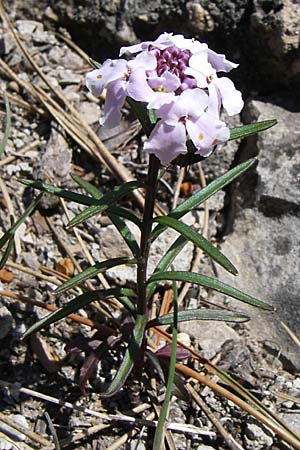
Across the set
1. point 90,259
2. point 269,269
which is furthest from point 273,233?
point 90,259

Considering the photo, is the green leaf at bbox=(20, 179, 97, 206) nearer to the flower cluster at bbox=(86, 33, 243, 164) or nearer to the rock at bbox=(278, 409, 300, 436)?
the flower cluster at bbox=(86, 33, 243, 164)

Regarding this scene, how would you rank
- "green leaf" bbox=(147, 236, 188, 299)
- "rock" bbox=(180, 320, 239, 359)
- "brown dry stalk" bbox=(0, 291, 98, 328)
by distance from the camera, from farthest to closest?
"rock" bbox=(180, 320, 239, 359)
"brown dry stalk" bbox=(0, 291, 98, 328)
"green leaf" bbox=(147, 236, 188, 299)

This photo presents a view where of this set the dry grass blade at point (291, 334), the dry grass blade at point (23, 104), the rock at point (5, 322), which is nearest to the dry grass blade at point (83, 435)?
the rock at point (5, 322)

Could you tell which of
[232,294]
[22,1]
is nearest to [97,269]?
[232,294]

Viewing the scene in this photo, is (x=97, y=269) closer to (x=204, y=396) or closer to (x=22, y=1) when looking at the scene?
(x=204, y=396)

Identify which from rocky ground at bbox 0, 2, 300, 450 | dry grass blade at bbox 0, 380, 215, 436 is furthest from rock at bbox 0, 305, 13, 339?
dry grass blade at bbox 0, 380, 215, 436

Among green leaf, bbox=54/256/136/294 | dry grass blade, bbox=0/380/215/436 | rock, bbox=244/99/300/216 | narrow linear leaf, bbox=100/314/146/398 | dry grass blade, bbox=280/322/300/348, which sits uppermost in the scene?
rock, bbox=244/99/300/216

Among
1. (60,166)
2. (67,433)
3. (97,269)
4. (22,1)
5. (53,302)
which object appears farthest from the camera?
(22,1)
